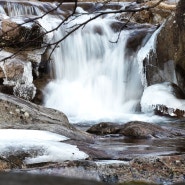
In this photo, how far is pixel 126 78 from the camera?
42.9 ft

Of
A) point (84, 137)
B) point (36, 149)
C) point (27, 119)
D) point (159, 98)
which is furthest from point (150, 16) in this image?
point (36, 149)

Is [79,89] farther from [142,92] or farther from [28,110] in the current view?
[28,110]

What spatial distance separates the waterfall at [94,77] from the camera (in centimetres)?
1264

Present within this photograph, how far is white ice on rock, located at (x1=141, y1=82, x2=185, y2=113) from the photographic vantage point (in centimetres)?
1117

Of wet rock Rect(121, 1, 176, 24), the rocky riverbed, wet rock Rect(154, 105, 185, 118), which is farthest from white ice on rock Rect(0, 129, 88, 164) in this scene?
wet rock Rect(121, 1, 176, 24)

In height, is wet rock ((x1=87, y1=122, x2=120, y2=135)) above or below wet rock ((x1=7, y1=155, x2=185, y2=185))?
below

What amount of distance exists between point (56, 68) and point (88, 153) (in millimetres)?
9293

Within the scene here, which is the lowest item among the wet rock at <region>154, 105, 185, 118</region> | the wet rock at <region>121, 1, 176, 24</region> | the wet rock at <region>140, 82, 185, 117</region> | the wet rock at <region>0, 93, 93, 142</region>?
the wet rock at <region>154, 105, 185, 118</region>

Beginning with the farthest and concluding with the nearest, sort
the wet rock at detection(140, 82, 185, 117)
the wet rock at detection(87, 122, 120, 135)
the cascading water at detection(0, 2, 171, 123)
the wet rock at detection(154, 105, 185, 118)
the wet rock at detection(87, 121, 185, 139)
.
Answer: the cascading water at detection(0, 2, 171, 123), the wet rock at detection(140, 82, 185, 117), the wet rock at detection(154, 105, 185, 118), the wet rock at detection(87, 122, 120, 135), the wet rock at detection(87, 121, 185, 139)

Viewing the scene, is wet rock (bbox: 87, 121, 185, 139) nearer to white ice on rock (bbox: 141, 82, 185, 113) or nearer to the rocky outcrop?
white ice on rock (bbox: 141, 82, 185, 113)

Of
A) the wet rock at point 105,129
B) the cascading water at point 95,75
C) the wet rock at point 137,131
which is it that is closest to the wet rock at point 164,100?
the cascading water at point 95,75

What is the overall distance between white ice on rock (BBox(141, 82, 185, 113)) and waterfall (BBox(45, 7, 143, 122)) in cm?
→ 51

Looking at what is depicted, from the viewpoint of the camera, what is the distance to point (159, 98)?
37.7ft

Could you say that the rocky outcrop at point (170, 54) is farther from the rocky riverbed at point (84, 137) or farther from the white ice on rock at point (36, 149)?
the white ice on rock at point (36, 149)
